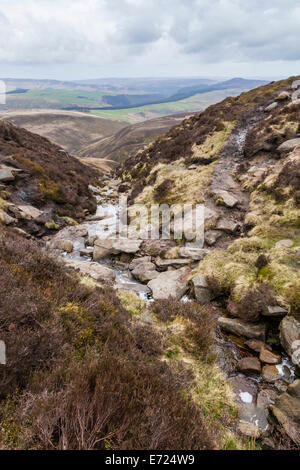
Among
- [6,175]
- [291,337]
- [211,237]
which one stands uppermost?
[6,175]

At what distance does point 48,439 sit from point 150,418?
1160 mm

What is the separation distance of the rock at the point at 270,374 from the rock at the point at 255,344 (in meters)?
0.58

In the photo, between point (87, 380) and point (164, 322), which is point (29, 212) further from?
point (87, 380)

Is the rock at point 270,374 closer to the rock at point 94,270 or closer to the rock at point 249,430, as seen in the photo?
the rock at point 249,430

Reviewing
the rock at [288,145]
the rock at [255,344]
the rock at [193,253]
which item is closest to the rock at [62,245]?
the rock at [193,253]

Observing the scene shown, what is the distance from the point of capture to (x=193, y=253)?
38.0 ft

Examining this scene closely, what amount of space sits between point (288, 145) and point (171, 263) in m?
11.4

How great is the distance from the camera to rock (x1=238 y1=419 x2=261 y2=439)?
4.24 metres

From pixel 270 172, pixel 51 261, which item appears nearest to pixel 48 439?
pixel 51 261

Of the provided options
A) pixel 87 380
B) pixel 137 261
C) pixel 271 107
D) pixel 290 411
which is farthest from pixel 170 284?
pixel 271 107

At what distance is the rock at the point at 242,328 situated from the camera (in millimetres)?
6895

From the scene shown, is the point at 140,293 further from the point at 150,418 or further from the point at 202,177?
the point at 202,177

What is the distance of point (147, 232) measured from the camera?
49.6ft

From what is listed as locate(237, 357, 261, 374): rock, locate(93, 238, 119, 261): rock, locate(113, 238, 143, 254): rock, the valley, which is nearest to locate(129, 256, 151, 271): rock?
the valley
